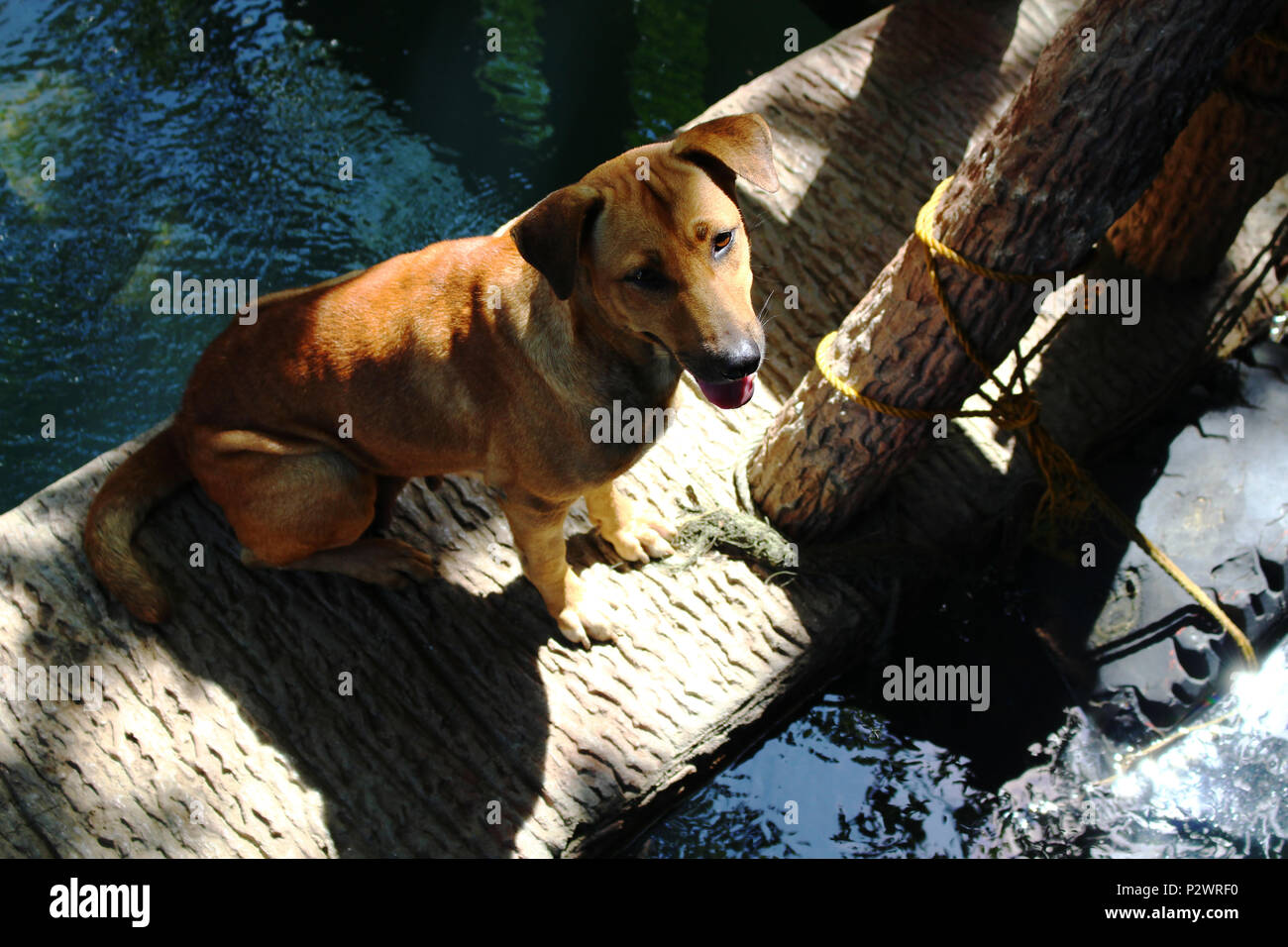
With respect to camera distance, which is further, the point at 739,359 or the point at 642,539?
the point at 642,539

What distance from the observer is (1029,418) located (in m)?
4.13

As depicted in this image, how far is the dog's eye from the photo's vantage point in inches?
114

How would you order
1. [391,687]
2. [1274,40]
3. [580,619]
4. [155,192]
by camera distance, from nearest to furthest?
[1274,40] → [391,687] → [580,619] → [155,192]

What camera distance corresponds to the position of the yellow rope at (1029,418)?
3748 millimetres

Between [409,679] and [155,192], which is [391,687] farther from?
[155,192]

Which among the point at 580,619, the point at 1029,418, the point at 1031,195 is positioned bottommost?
the point at 580,619

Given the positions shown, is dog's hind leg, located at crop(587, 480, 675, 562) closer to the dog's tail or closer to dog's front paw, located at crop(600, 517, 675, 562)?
dog's front paw, located at crop(600, 517, 675, 562)

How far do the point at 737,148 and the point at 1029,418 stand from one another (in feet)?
6.46

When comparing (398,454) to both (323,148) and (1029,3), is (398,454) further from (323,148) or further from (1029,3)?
(1029,3)

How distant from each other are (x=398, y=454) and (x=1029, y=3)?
5.70m

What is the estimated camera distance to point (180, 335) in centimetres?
656

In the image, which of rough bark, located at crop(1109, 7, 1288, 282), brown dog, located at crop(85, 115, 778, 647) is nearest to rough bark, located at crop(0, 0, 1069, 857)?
brown dog, located at crop(85, 115, 778, 647)

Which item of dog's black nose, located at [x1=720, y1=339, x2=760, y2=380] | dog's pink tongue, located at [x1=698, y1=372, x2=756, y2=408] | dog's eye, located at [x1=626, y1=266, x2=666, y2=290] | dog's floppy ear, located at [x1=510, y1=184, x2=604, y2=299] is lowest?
dog's pink tongue, located at [x1=698, y1=372, x2=756, y2=408]

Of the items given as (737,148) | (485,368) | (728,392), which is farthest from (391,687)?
(737,148)
